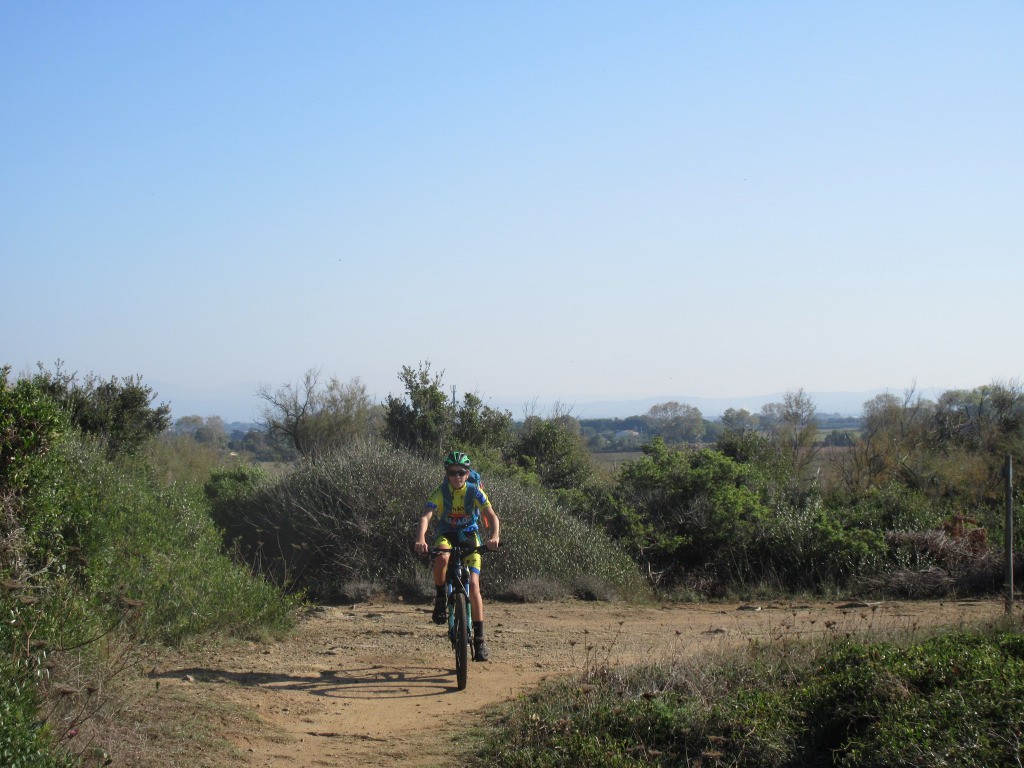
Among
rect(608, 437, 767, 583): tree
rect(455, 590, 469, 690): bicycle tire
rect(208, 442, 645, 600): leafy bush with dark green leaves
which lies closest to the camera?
rect(455, 590, 469, 690): bicycle tire

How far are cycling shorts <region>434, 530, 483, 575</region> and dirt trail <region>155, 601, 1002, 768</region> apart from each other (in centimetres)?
97

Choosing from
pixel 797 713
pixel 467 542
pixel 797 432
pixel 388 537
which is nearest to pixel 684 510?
pixel 388 537

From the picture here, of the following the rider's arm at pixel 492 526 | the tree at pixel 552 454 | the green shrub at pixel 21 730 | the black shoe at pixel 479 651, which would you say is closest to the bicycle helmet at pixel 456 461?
the rider's arm at pixel 492 526

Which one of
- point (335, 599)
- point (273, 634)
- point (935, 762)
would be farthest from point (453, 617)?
point (335, 599)

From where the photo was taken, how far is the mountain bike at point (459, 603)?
7.78m

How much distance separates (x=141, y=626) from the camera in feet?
26.2

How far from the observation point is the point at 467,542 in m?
8.16

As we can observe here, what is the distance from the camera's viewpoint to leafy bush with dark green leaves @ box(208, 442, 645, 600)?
13039mm

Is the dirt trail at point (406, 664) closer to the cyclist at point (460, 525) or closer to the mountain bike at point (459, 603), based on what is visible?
the mountain bike at point (459, 603)

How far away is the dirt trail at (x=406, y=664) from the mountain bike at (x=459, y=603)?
10.5 inches

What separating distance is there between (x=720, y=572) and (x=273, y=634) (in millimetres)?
8467

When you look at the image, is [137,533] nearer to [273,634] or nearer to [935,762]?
[273,634]

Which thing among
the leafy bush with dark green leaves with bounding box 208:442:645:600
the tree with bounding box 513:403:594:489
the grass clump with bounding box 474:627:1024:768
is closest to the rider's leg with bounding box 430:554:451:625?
the grass clump with bounding box 474:627:1024:768

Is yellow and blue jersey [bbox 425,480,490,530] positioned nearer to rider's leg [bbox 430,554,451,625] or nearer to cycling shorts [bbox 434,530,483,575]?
cycling shorts [bbox 434,530,483,575]
